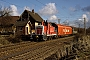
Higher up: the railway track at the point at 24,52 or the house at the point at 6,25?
the house at the point at 6,25

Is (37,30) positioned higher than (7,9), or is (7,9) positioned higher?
(7,9)

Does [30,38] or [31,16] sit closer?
[30,38]

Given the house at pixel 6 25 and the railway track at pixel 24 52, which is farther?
the house at pixel 6 25

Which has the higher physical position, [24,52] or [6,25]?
[6,25]

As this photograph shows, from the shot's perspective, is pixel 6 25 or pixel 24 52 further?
pixel 6 25

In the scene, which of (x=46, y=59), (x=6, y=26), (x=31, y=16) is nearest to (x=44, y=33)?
(x=46, y=59)

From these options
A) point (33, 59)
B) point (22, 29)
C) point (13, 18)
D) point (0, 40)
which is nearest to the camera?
point (33, 59)

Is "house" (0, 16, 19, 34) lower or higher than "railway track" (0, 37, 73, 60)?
higher

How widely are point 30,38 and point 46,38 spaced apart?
9.22 feet

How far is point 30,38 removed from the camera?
3130cm

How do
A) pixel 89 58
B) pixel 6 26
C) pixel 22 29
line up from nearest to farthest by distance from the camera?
1. pixel 89 58
2. pixel 22 29
3. pixel 6 26

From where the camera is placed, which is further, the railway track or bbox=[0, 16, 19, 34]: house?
bbox=[0, 16, 19, 34]: house

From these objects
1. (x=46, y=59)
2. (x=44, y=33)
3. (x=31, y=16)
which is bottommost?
(x=46, y=59)

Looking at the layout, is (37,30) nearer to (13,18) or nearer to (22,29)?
(22,29)
